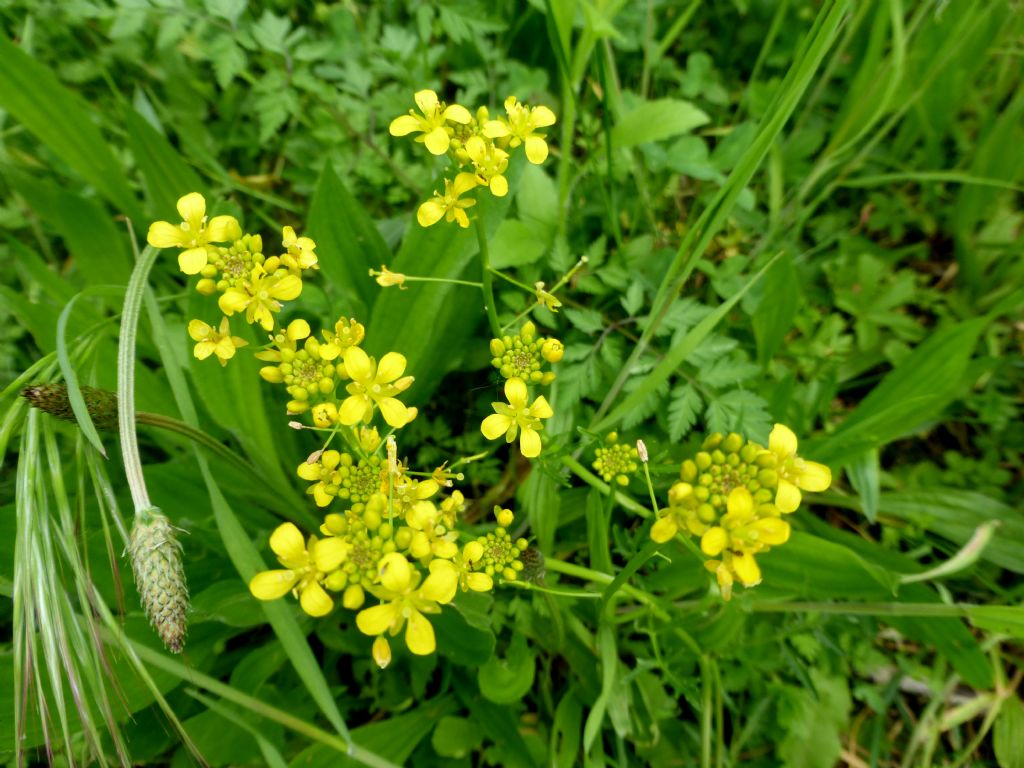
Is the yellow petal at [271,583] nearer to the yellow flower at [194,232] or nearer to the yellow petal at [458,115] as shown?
the yellow flower at [194,232]

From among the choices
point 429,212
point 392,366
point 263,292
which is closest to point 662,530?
point 392,366

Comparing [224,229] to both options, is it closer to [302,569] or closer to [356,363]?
[356,363]

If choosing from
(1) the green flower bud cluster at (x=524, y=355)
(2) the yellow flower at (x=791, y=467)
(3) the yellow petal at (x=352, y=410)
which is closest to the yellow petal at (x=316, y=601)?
(3) the yellow petal at (x=352, y=410)

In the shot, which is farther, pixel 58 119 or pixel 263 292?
pixel 58 119

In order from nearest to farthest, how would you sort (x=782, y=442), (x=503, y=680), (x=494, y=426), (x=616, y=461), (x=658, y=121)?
(x=782, y=442), (x=494, y=426), (x=616, y=461), (x=503, y=680), (x=658, y=121)

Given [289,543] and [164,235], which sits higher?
[164,235]

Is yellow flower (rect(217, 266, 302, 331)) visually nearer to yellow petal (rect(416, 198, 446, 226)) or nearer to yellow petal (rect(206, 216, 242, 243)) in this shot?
yellow petal (rect(206, 216, 242, 243))

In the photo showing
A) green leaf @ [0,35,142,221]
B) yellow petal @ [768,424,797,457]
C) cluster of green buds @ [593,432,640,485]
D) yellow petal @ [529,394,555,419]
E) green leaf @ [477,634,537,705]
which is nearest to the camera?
yellow petal @ [768,424,797,457]

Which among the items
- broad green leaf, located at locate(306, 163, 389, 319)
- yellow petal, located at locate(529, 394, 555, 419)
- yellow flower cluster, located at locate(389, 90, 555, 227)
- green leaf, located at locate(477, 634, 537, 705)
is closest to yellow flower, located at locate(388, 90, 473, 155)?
yellow flower cluster, located at locate(389, 90, 555, 227)
